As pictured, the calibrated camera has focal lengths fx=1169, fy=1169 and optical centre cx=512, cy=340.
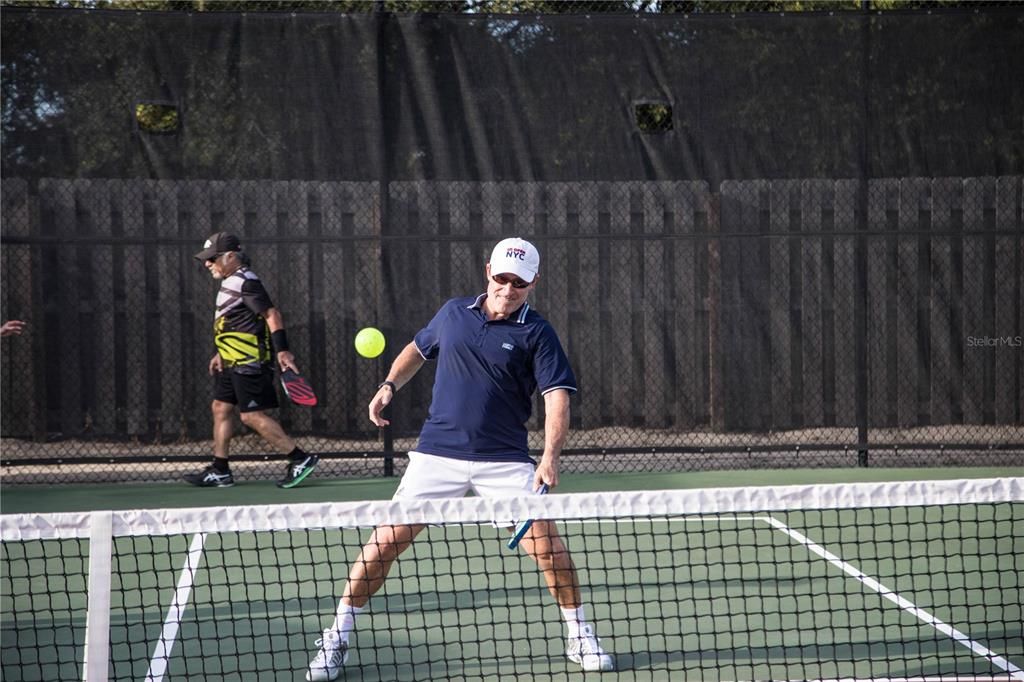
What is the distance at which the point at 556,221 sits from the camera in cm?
841

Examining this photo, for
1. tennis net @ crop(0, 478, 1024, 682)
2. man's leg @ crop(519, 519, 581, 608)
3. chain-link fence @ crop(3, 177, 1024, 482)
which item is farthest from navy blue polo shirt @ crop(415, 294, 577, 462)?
chain-link fence @ crop(3, 177, 1024, 482)

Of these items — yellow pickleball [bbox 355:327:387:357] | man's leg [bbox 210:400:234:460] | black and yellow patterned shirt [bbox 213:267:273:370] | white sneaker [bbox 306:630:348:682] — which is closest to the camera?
white sneaker [bbox 306:630:348:682]

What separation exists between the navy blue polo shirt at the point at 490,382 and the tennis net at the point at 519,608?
1.42 ft

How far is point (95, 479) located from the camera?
323 inches

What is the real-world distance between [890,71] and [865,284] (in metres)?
1.50

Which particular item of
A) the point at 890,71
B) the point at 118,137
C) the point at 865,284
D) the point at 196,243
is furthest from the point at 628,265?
the point at 118,137

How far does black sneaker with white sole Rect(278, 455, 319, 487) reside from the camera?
7.89 metres

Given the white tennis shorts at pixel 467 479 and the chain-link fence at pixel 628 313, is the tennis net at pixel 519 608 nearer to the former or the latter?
the white tennis shorts at pixel 467 479

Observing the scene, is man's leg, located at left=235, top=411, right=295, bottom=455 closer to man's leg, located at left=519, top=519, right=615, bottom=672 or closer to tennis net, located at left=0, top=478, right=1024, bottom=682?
tennis net, located at left=0, top=478, right=1024, bottom=682

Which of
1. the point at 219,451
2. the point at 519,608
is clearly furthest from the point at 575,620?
the point at 219,451

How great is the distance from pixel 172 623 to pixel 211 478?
11.7ft

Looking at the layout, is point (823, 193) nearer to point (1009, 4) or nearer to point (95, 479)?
point (1009, 4)

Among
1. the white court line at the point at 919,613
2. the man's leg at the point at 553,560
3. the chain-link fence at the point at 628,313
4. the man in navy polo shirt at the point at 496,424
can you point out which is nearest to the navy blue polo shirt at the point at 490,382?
the man in navy polo shirt at the point at 496,424

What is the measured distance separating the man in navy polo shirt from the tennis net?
0.17 meters
